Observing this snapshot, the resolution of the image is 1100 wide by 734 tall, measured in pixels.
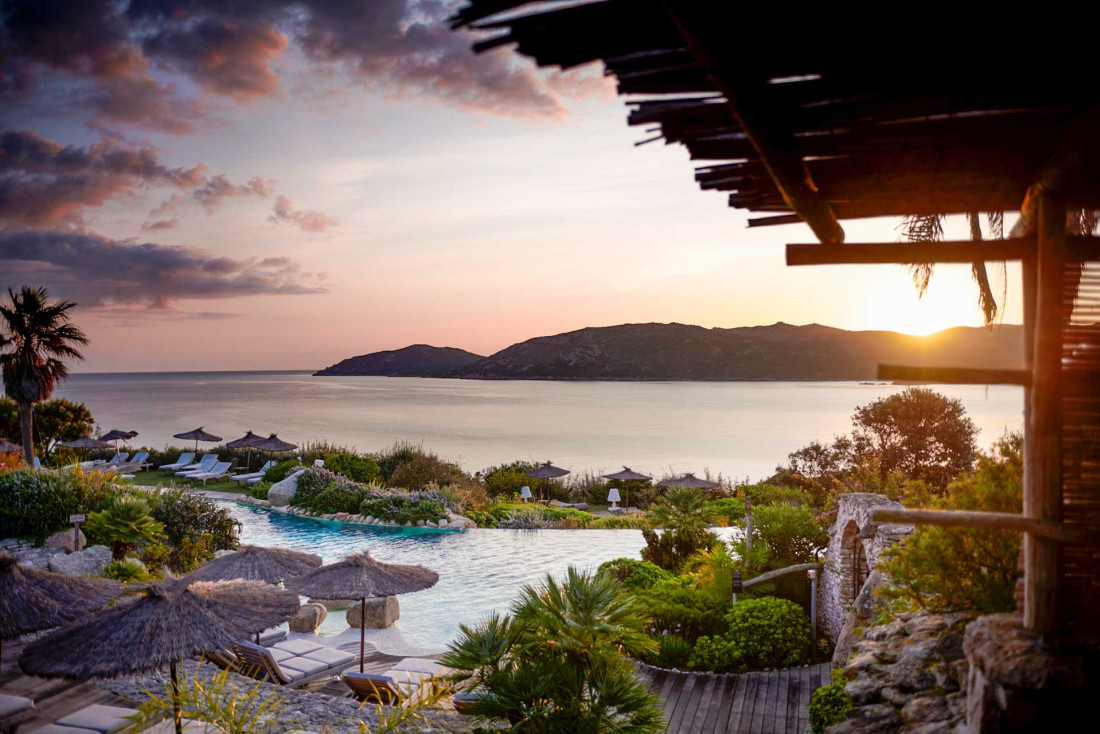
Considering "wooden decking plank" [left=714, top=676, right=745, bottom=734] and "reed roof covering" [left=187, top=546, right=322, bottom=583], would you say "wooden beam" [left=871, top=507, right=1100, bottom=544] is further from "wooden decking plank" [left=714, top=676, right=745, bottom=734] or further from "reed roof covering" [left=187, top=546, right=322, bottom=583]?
"reed roof covering" [left=187, top=546, right=322, bottom=583]

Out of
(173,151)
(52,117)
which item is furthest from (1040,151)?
(52,117)

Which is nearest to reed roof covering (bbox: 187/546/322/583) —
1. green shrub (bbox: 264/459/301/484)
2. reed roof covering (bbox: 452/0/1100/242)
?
reed roof covering (bbox: 452/0/1100/242)

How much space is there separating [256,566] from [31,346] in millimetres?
20333

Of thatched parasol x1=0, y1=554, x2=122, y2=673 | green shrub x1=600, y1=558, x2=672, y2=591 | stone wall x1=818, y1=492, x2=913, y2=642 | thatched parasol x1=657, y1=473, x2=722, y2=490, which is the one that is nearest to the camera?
thatched parasol x1=0, y1=554, x2=122, y2=673

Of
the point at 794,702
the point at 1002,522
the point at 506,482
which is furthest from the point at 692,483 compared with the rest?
the point at 1002,522

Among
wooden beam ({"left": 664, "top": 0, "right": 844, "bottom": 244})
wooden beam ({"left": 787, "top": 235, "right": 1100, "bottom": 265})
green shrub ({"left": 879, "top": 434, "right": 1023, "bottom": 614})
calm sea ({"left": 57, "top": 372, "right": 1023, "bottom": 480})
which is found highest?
wooden beam ({"left": 664, "top": 0, "right": 844, "bottom": 244})

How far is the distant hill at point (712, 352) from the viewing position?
80.3 metres

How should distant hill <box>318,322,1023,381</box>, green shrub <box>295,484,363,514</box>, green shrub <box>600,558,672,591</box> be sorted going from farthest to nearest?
distant hill <box>318,322,1023,381</box> → green shrub <box>295,484,363,514</box> → green shrub <box>600,558,672,591</box>

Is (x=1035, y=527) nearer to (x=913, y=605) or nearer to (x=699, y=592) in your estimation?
(x=913, y=605)

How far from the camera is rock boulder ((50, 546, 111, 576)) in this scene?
13.2m

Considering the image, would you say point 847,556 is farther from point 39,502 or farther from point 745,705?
point 39,502

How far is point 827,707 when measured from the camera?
680cm

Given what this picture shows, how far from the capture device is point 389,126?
2053cm

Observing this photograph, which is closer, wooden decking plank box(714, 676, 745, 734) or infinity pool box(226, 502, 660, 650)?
wooden decking plank box(714, 676, 745, 734)
